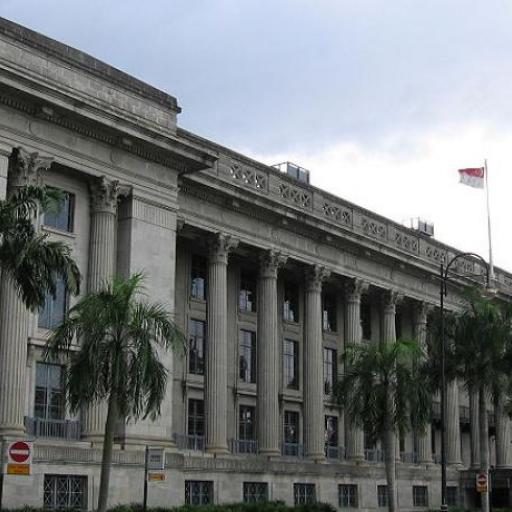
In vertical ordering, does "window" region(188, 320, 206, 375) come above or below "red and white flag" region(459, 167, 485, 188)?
below

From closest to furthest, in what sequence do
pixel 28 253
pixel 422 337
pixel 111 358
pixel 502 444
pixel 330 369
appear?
pixel 28 253 → pixel 111 358 → pixel 330 369 → pixel 422 337 → pixel 502 444

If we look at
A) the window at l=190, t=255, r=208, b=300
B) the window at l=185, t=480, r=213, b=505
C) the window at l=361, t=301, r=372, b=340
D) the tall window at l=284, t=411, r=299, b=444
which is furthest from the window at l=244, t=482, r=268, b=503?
the window at l=361, t=301, r=372, b=340

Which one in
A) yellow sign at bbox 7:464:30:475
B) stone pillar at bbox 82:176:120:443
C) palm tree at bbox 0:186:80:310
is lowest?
yellow sign at bbox 7:464:30:475

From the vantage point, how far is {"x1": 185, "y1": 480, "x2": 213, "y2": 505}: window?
140ft

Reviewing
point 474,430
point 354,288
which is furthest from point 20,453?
point 474,430

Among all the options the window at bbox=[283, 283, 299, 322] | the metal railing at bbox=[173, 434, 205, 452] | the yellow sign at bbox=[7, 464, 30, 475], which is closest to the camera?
the yellow sign at bbox=[7, 464, 30, 475]

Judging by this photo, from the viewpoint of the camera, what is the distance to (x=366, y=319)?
63062 mm

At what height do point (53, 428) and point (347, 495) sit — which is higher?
point (53, 428)

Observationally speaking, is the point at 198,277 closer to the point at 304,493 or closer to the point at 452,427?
the point at 304,493

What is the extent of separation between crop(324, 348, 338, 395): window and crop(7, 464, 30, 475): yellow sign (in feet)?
120

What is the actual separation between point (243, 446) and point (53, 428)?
14849 mm

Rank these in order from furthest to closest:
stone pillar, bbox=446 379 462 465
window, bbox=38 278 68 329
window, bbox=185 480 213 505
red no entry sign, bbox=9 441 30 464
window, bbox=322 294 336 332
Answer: stone pillar, bbox=446 379 462 465, window, bbox=322 294 336 332, window, bbox=185 480 213 505, window, bbox=38 278 68 329, red no entry sign, bbox=9 441 30 464

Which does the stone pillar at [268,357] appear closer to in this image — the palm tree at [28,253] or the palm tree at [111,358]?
the palm tree at [111,358]

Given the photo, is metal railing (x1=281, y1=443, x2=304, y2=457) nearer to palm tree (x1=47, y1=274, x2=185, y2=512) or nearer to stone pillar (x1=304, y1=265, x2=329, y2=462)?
stone pillar (x1=304, y1=265, x2=329, y2=462)
